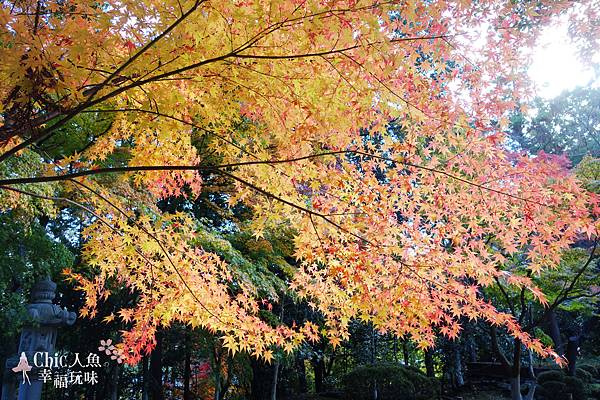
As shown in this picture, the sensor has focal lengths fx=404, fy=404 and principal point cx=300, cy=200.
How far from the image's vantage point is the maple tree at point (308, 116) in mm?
1785

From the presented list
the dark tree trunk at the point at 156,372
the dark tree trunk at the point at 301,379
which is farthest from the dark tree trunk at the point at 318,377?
the dark tree trunk at the point at 156,372

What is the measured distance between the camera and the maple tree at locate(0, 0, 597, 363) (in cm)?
179

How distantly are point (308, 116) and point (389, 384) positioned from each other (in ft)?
26.7

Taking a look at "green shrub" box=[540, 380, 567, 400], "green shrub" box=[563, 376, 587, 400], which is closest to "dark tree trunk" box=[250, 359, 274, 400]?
"green shrub" box=[540, 380, 567, 400]

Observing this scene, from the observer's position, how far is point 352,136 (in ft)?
9.73

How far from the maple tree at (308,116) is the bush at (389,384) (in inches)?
234

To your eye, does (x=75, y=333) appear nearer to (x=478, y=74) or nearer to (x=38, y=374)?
(x=38, y=374)

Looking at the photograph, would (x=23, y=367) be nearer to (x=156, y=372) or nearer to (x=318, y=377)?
(x=156, y=372)

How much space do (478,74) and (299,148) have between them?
144 cm

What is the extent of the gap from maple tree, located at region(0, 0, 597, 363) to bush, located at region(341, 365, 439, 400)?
5949 millimetres

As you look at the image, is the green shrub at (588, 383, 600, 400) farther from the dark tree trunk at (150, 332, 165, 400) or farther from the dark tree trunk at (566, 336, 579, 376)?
the dark tree trunk at (150, 332, 165, 400)

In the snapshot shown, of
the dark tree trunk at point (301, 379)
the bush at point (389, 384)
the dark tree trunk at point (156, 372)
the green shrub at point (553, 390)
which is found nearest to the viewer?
the green shrub at point (553, 390)

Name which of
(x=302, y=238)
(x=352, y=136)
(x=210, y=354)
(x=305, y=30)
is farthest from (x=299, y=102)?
(x=210, y=354)

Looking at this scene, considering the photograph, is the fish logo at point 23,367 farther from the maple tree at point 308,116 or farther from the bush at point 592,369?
the bush at point 592,369
